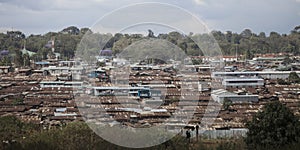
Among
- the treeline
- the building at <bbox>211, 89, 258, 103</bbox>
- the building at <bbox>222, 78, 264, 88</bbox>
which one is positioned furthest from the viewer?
the treeline

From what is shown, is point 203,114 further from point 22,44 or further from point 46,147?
point 22,44

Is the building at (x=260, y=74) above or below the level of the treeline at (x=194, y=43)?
below

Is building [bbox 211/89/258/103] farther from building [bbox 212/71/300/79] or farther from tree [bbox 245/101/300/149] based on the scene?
tree [bbox 245/101/300/149]

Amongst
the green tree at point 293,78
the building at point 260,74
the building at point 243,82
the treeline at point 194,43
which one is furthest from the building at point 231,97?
the treeline at point 194,43

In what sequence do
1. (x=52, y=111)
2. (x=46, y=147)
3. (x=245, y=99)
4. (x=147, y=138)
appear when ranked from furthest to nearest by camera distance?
(x=245, y=99), (x=52, y=111), (x=147, y=138), (x=46, y=147)

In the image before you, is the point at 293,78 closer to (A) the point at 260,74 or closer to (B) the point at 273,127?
(A) the point at 260,74

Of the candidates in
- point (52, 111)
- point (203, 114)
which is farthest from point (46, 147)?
point (52, 111)

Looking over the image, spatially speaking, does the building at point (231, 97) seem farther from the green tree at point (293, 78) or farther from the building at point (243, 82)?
the green tree at point (293, 78)

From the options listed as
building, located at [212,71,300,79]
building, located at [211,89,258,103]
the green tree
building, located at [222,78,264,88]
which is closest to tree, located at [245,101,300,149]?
building, located at [211,89,258,103]
